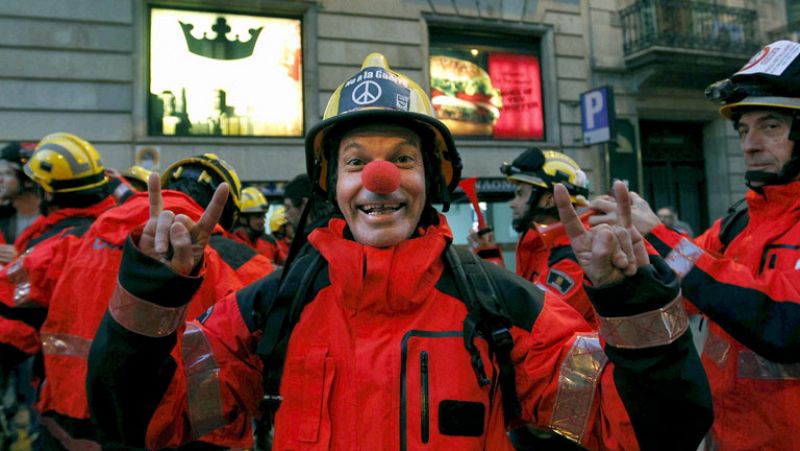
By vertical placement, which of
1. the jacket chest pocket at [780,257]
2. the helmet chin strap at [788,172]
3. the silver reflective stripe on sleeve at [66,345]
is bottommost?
the silver reflective stripe on sleeve at [66,345]

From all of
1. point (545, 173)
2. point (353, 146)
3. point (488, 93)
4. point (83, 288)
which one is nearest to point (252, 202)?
point (545, 173)

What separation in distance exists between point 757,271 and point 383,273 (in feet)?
5.55

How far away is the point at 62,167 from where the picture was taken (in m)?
3.47

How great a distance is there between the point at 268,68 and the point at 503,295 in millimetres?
10056

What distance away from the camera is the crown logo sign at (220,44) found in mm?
10242

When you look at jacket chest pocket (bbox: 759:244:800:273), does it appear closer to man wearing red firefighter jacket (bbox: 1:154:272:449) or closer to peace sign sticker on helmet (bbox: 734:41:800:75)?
peace sign sticker on helmet (bbox: 734:41:800:75)

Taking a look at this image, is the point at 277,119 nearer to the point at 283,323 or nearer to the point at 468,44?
the point at 468,44

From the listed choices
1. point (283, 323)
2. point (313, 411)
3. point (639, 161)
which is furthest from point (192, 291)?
point (639, 161)

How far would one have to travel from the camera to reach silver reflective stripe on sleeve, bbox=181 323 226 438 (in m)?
1.60

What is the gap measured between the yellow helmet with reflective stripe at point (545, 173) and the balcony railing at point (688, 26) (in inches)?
382

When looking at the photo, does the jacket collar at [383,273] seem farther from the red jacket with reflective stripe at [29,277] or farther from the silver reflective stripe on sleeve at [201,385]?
the red jacket with reflective stripe at [29,277]

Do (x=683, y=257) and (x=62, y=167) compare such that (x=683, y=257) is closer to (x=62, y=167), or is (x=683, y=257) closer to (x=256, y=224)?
(x=62, y=167)

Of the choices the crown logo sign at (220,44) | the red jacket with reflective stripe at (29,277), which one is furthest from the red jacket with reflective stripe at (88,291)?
the crown logo sign at (220,44)

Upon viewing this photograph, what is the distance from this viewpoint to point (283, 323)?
64.0 inches
